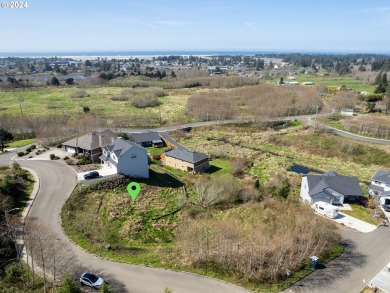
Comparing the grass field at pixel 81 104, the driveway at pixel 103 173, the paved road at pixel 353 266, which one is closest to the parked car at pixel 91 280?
the paved road at pixel 353 266

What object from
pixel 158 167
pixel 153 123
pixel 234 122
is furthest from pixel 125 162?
pixel 234 122

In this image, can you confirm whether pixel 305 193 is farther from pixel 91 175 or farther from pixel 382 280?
pixel 91 175

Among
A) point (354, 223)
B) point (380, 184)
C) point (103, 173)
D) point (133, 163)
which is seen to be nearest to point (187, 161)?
point (133, 163)

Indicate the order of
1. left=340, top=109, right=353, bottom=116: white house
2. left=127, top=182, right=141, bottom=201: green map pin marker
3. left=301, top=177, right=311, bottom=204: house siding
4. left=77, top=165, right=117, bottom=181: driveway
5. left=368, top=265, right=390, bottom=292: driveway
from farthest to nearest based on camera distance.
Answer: left=340, top=109, right=353, bottom=116: white house
left=77, top=165, right=117, bottom=181: driveway
left=301, top=177, right=311, bottom=204: house siding
left=127, top=182, right=141, bottom=201: green map pin marker
left=368, top=265, right=390, bottom=292: driveway

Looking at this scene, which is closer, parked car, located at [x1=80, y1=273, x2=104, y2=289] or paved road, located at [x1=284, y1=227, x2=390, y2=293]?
parked car, located at [x1=80, y1=273, x2=104, y2=289]

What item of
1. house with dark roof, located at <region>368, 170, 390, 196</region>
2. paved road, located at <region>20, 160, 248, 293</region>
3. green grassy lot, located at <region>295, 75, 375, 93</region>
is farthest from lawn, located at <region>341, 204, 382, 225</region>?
green grassy lot, located at <region>295, 75, 375, 93</region>

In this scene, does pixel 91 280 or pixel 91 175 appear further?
pixel 91 175

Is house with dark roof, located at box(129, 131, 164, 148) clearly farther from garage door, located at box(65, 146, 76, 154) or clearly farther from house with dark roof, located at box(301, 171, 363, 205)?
house with dark roof, located at box(301, 171, 363, 205)
